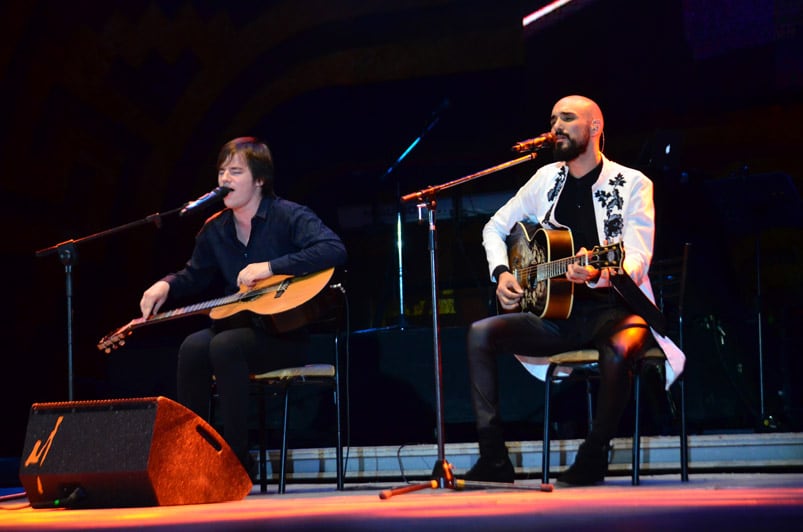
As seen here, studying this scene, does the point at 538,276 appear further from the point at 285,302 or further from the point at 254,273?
the point at 254,273

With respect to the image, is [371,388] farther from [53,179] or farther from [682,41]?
[682,41]

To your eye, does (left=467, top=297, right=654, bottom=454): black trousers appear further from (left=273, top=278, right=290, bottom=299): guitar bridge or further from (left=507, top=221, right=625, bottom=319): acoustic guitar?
(left=273, top=278, right=290, bottom=299): guitar bridge

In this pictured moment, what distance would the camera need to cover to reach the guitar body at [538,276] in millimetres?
3463

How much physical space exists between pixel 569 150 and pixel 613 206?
11.7 inches

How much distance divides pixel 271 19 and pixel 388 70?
95cm

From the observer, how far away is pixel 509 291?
3650 millimetres

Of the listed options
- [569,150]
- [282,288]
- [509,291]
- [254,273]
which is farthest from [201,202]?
[569,150]

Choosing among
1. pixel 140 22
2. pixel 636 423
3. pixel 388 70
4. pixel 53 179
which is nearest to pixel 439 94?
pixel 388 70

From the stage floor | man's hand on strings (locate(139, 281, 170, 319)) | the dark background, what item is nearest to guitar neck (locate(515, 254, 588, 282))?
the stage floor

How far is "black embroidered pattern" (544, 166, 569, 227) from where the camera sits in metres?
3.72

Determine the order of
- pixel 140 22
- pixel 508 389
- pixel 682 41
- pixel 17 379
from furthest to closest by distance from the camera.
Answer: pixel 682 41 < pixel 140 22 < pixel 17 379 < pixel 508 389

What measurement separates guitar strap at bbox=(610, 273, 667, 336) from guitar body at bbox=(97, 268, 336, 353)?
3.73ft

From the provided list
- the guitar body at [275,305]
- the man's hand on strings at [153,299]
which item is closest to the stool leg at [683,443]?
the guitar body at [275,305]

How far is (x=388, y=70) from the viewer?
22.8 ft
